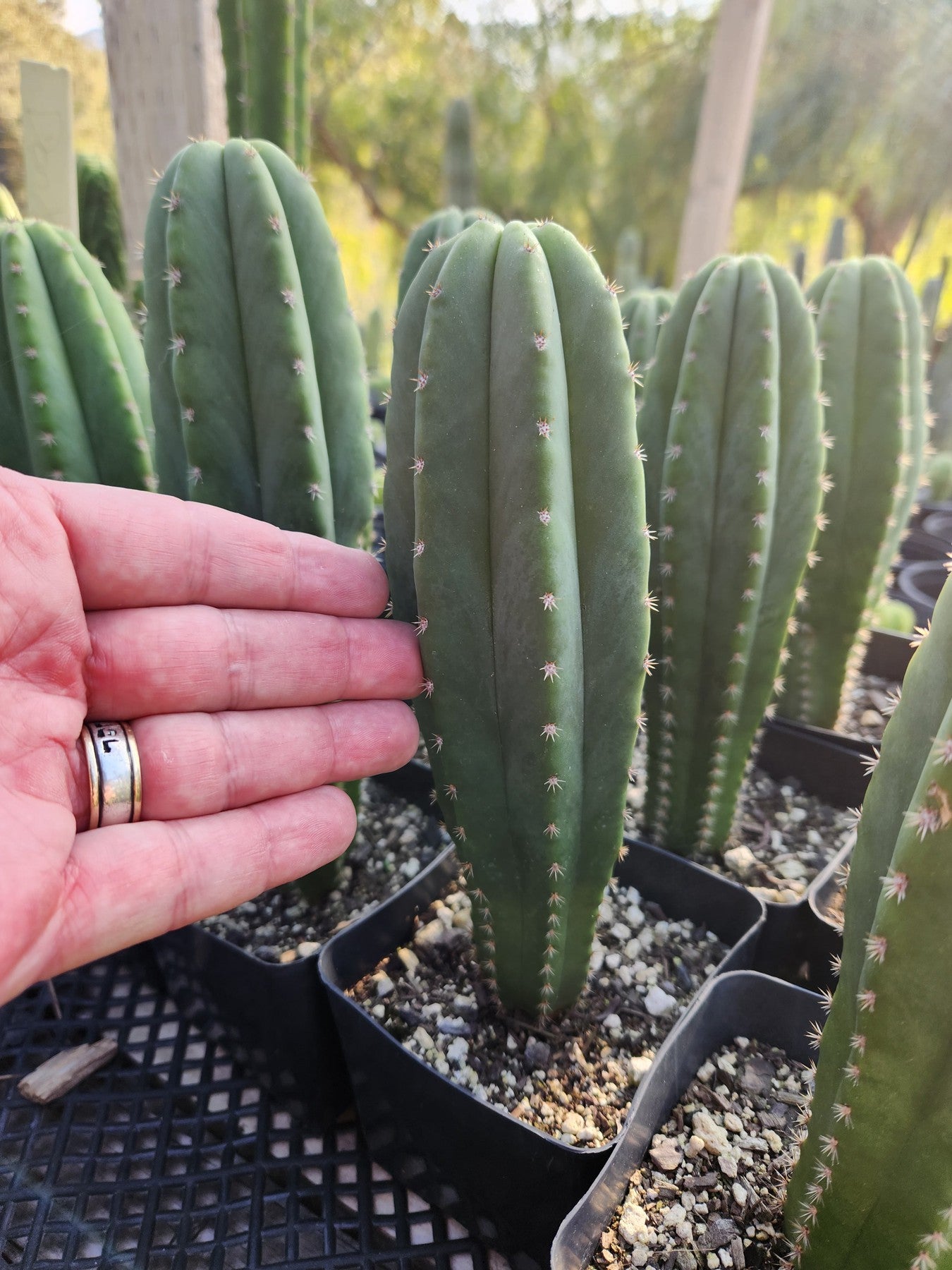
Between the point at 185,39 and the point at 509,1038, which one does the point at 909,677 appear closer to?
the point at 509,1038

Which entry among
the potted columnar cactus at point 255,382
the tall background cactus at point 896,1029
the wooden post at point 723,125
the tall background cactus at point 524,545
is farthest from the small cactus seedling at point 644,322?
the wooden post at point 723,125

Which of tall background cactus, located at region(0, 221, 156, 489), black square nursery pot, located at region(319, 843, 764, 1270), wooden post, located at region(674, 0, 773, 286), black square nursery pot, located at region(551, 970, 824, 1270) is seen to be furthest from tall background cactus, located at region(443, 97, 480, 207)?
black square nursery pot, located at region(551, 970, 824, 1270)

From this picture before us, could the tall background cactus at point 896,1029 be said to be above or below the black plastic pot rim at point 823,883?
above

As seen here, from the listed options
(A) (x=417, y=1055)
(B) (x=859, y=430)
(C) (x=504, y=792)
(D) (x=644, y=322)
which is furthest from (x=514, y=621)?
(D) (x=644, y=322)

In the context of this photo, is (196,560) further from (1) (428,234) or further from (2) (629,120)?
(2) (629,120)

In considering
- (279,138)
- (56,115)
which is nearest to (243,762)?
(56,115)

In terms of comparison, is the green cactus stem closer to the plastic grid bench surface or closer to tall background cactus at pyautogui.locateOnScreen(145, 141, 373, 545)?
tall background cactus at pyautogui.locateOnScreen(145, 141, 373, 545)

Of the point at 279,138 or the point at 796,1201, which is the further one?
the point at 279,138

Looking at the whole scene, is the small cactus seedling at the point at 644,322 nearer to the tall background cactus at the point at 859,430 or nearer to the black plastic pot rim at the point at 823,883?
the tall background cactus at the point at 859,430
